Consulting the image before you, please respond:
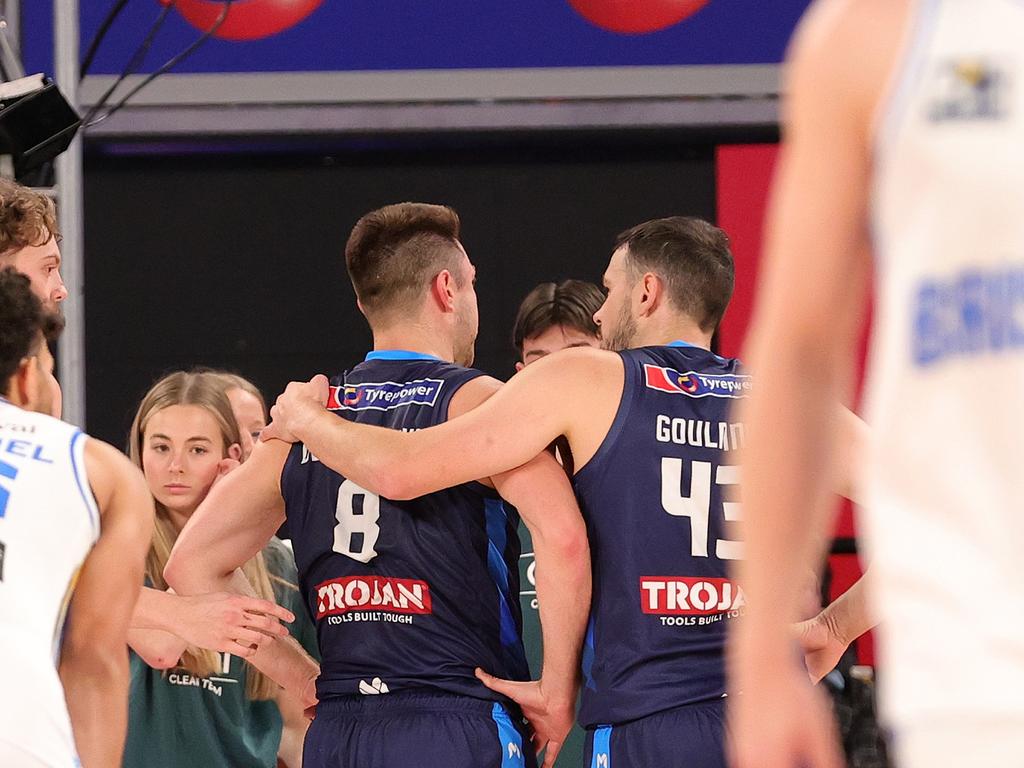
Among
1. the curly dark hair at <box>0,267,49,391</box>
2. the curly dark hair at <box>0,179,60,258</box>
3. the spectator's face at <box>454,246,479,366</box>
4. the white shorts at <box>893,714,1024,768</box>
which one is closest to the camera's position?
the white shorts at <box>893,714,1024,768</box>

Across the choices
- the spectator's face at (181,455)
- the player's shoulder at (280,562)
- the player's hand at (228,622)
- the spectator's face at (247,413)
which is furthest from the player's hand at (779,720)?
the spectator's face at (247,413)

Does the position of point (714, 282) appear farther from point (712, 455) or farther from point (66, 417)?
point (66, 417)

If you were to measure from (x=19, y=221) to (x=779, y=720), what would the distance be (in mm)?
3032

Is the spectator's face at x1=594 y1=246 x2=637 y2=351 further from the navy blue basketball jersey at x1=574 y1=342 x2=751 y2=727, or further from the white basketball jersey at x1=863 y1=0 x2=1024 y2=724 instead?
the white basketball jersey at x1=863 y1=0 x2=1024 y2=724

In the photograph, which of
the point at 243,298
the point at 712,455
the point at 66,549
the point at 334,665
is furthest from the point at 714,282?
the point at 243,298

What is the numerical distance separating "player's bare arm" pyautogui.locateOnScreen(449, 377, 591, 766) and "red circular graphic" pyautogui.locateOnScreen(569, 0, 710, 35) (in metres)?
4.32

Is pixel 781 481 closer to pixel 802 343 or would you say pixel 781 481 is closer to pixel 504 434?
pixel 802 343

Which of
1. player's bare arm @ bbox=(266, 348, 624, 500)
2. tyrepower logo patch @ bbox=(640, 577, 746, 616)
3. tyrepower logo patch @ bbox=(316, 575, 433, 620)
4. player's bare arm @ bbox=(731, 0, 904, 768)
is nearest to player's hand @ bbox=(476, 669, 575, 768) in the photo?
tyrepower logo patch @ bbox=(316, 575, 433, 620)

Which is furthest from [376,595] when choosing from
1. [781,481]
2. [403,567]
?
[781,481]

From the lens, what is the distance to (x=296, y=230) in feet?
26.7

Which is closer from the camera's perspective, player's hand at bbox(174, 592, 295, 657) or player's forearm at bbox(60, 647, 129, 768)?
player's forearm at bbox(60, 647, 129, 768)

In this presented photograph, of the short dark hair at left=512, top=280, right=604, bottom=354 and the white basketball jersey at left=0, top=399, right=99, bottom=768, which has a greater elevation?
the short dark hair at left=512, top=280, right=604, bottom=354

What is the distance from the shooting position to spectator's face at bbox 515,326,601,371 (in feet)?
17.2

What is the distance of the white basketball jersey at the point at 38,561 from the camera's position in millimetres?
2301
